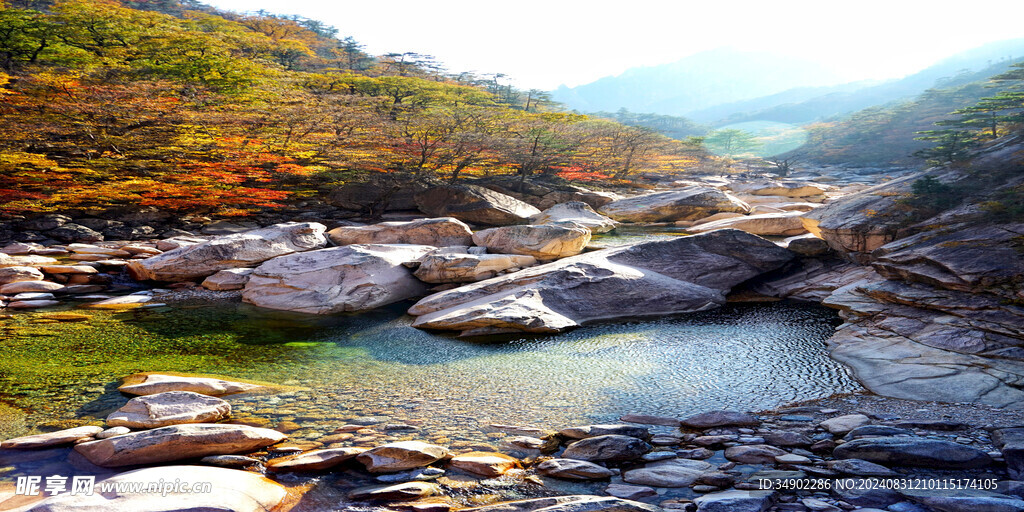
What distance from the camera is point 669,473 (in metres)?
4.42

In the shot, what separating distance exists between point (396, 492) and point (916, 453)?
166 inches

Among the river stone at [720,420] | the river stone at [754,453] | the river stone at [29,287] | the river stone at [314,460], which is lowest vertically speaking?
the river stone at [29,287]

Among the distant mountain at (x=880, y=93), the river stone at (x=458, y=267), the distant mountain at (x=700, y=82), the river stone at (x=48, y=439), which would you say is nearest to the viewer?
the river stone at (x=48, y=439)

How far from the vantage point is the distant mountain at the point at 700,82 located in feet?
523

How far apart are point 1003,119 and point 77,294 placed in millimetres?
25822

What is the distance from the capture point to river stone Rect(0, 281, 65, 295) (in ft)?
35.9

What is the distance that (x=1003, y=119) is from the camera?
16.2m

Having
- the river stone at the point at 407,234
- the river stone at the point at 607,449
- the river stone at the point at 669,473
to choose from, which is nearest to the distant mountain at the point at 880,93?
the river stone at the point at 407,234

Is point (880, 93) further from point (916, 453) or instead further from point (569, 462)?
point (569, 462)

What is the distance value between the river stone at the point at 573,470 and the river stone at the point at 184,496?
7.05 ft

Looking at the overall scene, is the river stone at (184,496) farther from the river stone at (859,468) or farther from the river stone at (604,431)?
the river stone at (859,468)

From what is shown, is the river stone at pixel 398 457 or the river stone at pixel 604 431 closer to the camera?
the river stone at pixel 398 457

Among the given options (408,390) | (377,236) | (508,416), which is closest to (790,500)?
(508,416)

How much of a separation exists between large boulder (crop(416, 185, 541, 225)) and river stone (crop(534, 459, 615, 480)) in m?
15.6
